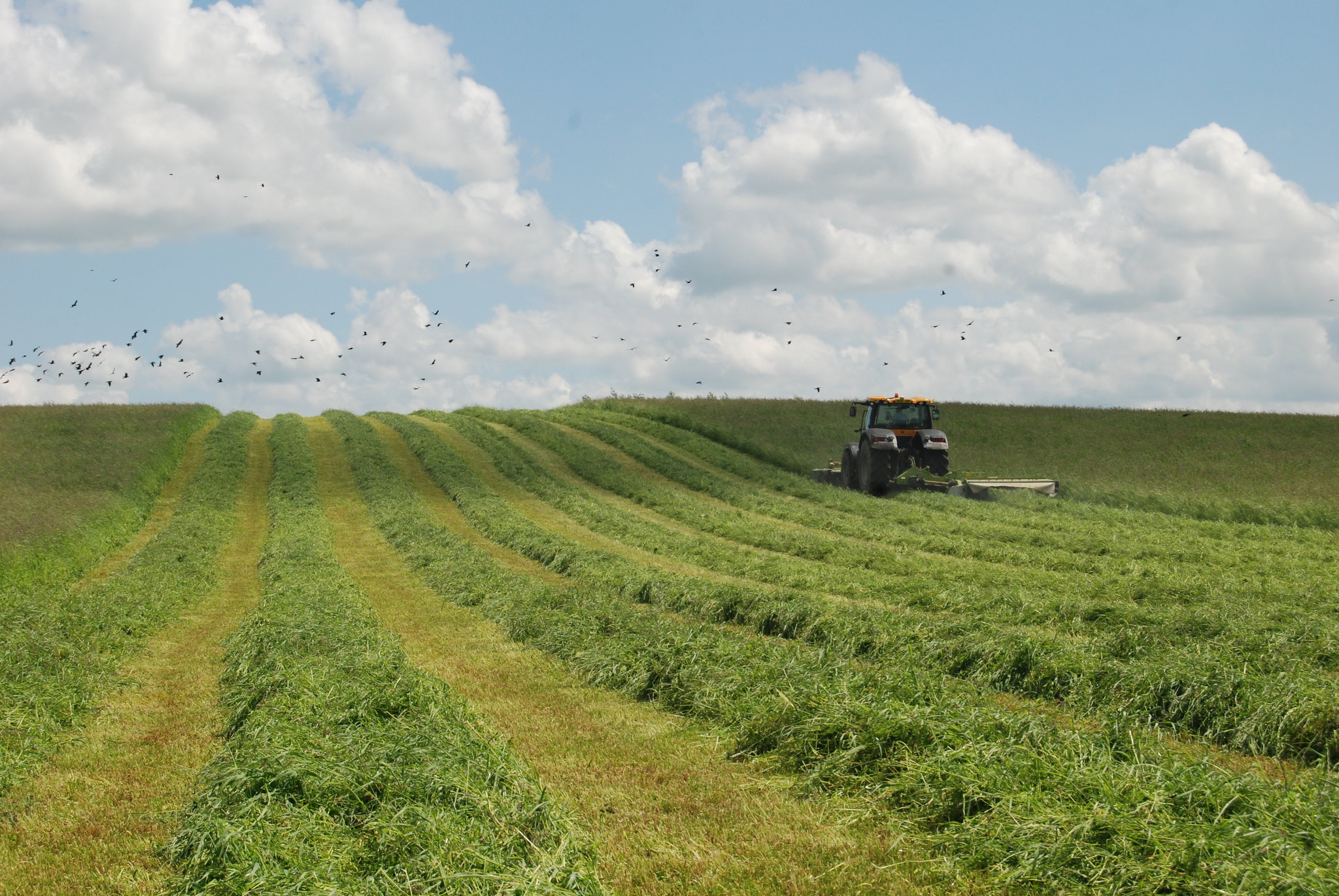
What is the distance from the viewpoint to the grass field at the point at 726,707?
5168 mm

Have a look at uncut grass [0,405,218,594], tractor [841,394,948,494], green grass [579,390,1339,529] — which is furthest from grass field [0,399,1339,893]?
green grass [579,390,1339,529]

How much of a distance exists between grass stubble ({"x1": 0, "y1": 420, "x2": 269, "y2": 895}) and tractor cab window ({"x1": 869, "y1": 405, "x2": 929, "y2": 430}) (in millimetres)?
19407

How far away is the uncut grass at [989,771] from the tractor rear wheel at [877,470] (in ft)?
52.4

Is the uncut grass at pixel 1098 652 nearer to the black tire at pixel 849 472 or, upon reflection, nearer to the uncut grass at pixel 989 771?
the uncut grass at pixel 989 771

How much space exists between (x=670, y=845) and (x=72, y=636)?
9.30 m

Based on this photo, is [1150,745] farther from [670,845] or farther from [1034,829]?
[670,845]

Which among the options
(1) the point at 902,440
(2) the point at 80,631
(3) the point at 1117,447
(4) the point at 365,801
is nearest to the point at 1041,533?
(1) the point at 902,440

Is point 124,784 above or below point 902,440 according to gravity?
below

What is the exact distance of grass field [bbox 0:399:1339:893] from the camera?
203 inches

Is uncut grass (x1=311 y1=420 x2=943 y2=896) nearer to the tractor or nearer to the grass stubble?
the grass stubble

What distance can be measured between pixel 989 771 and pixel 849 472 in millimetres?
22765

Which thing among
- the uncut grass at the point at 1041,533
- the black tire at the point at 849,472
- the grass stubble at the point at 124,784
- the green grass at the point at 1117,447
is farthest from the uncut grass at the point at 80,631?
the green grass at the point at 1117,447

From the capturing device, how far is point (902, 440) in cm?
2739

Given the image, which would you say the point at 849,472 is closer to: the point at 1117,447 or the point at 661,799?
the point at 1117,447
